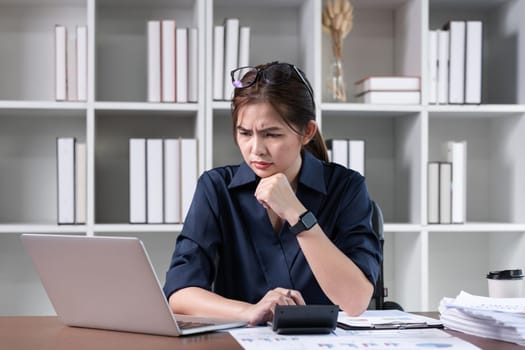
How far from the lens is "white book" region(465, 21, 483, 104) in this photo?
3049mm

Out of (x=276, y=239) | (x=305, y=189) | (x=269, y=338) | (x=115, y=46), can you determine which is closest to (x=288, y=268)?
(x=276, y=239)

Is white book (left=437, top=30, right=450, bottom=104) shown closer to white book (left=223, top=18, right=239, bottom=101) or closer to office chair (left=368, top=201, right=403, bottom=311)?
white book (left=223, top=18, right=239, bottom=101)

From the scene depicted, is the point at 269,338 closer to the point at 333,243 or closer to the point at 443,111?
the point at 333,243

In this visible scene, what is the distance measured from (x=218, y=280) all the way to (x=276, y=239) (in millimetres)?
187

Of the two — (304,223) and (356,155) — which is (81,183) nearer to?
(356,155)

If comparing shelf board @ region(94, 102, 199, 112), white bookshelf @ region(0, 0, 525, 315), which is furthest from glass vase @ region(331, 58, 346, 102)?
shelf board @ region(94, 102, 199, 112)

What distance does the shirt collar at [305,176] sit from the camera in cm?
202

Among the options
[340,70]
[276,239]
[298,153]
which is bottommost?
[276,239]

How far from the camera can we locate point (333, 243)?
1.97 meters

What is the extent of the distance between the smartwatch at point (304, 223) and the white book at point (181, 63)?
1.21m

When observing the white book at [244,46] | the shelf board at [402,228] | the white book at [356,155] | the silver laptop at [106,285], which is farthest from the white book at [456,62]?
the silver laptop at [106,285]

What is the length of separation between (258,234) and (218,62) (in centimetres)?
108

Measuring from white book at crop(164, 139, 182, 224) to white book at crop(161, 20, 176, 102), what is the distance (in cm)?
19

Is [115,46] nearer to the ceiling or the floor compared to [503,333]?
nearer to the ceiling
